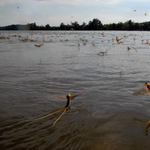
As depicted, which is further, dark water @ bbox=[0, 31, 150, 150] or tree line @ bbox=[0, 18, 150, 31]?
tree line @ bbox=[0, 18, 150, 31]

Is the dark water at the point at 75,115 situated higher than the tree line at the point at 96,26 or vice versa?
the tree line at the point at 96,26

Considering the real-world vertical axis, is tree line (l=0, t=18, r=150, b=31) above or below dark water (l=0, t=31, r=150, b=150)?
above

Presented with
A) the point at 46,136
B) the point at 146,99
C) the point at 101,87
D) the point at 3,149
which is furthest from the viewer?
the point at 101,87

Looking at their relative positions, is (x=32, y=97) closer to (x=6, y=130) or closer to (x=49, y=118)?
(x=49, y=118)

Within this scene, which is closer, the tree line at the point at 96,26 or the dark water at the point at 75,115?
the dark water at the point at 75,115

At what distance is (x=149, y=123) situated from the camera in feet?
9.04

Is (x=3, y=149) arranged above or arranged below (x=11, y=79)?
below

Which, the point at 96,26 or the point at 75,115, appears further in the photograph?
the point at 96,26

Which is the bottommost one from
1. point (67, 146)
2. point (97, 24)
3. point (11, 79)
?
point (67, 146)

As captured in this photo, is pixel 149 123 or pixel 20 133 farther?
pixel 149 123

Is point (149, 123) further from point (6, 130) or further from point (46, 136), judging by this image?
point (6, 130)

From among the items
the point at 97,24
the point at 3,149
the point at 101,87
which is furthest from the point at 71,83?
the point at 97,24

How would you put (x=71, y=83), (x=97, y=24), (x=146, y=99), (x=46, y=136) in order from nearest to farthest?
(x=46, y=136) → (x=146, y=99) → (x=71, y=83) → (x=97, y=24)

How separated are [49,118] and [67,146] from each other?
0.74 m
